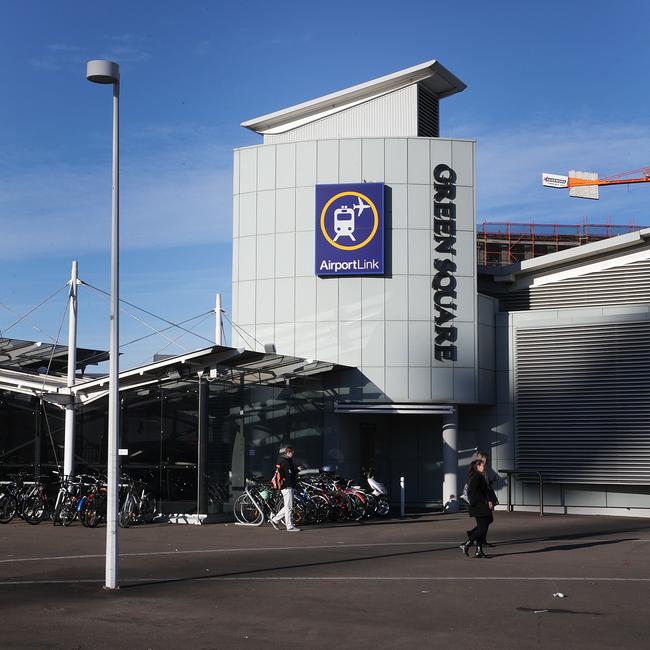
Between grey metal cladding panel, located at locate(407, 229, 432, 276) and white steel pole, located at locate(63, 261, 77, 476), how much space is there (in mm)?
9342

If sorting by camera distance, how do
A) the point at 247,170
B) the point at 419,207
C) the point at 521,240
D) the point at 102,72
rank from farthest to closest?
the point at 521,240, the point at 247,170, the point at 419,207, the point at 102,72

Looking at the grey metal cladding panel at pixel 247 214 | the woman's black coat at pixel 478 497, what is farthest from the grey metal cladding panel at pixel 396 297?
the woman's black coat at pixel 478 497

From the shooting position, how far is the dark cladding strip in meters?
30.8

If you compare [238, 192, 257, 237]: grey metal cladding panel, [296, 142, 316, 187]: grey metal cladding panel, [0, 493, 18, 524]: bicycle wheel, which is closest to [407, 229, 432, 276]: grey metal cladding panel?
[296, 142, 316, 187]: grey metal cladding panel

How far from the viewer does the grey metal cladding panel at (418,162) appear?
3112 cm

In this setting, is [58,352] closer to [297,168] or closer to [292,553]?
[297,168]

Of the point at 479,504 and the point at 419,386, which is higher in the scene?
the point at 419,386

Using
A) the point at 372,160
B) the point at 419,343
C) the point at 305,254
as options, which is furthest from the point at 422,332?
the point at 372,160

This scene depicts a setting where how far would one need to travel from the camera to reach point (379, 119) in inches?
1319

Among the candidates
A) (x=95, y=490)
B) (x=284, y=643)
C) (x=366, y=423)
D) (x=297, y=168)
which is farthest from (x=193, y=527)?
(x=284, y=643)

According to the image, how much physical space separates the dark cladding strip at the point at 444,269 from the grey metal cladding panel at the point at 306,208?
137 inches

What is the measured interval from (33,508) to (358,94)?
645 inches

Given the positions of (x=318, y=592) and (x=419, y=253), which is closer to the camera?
(x=318, y=592)

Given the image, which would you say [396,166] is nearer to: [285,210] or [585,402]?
[285,210]
